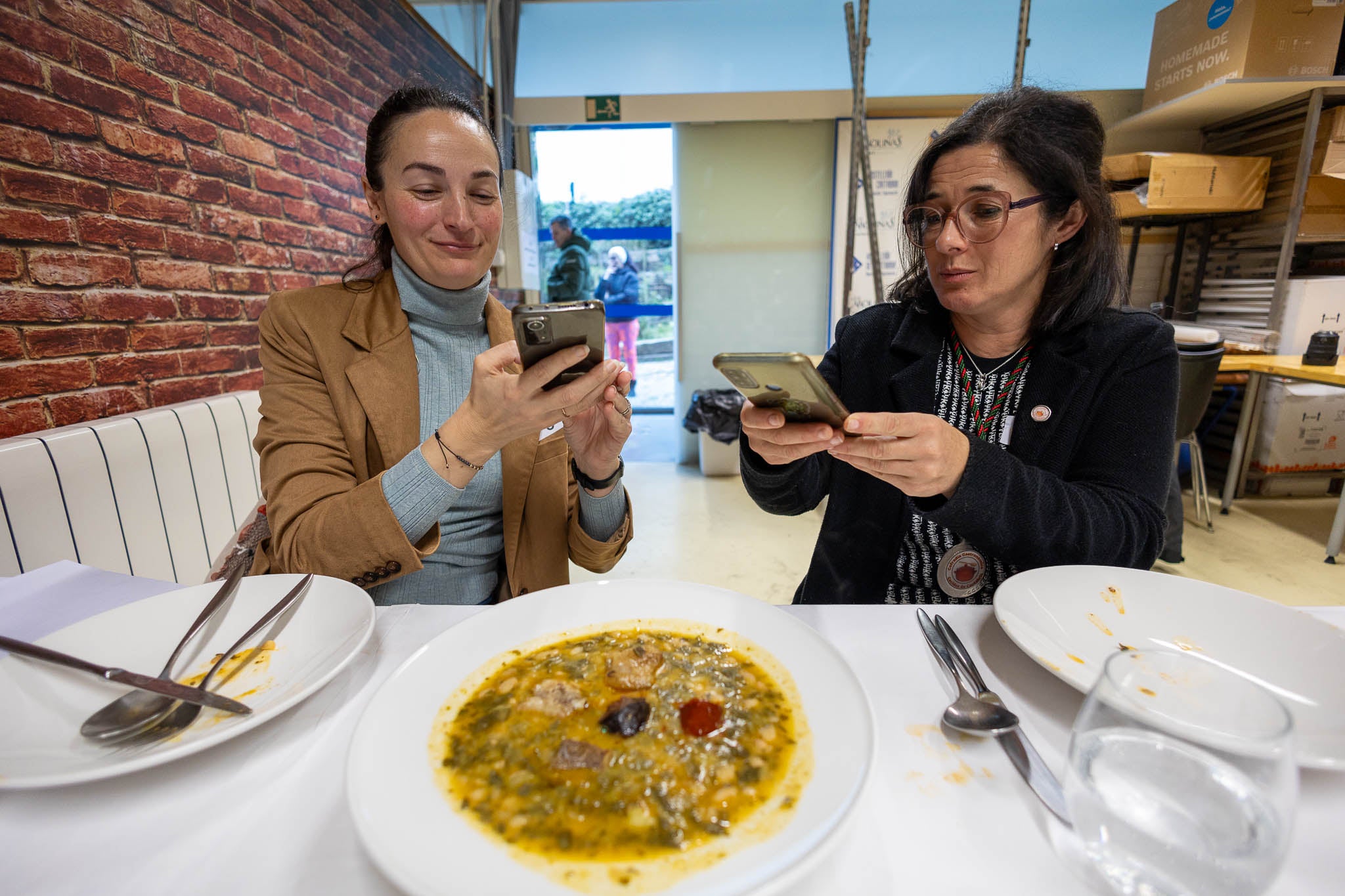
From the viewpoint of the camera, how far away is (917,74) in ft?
16.4

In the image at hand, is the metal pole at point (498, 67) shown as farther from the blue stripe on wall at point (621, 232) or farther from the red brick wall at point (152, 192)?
the red brick wall at point (152, 192)

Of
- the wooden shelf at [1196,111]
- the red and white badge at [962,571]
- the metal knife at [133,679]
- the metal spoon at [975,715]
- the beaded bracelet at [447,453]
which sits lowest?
the red and white badge at [962,571]

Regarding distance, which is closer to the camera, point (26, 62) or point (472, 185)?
point (472, 185)

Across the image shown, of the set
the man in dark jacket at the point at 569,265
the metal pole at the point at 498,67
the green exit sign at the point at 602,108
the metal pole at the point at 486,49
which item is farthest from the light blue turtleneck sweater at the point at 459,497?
the man in dark jacket at the point at 569,265

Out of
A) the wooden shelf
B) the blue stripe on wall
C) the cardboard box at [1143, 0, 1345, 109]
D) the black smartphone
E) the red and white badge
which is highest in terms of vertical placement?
the cardboard box at [1143, 0, 1345, 109]

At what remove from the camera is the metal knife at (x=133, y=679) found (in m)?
0.65

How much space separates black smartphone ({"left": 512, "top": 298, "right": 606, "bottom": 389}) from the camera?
0.84m

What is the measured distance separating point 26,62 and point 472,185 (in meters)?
1.24

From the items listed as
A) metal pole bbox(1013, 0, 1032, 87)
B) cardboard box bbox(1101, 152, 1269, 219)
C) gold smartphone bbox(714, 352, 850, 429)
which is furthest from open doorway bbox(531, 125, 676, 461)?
gold smartphone bbox(714, 352, 850, 429)

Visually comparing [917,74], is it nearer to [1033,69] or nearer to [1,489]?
[1033,69]

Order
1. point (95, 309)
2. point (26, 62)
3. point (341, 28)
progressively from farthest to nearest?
point (341, 28) < point (95, 309) < point (26, 62)

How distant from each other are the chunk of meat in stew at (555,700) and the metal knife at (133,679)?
31 cm

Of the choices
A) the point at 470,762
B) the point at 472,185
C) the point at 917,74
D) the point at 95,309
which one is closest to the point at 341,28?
the point at 95,309

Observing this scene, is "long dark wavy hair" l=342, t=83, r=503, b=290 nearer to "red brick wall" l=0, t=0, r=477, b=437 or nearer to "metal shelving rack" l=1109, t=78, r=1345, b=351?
"red brick wall" l=0, t=0, r=477, b=437
